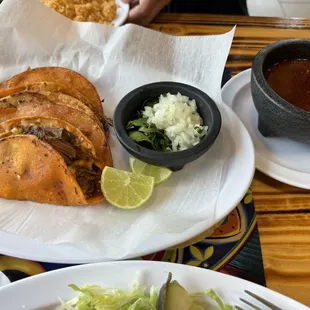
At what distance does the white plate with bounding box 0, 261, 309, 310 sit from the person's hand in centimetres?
138

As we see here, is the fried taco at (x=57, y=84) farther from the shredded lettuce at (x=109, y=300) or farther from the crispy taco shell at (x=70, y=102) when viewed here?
the shredded lettuce at (x=109, y=300)

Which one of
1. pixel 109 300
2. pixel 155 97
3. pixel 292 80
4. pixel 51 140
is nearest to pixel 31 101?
pixel 51 140

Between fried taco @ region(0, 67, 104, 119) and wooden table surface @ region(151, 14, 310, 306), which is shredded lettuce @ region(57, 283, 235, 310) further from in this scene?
fried taco @ region(0, 67, 104, 119)

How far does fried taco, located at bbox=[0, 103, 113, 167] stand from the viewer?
1.58 meters

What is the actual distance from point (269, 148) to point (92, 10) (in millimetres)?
1041

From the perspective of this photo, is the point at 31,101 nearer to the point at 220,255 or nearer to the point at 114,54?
the point at 114,54

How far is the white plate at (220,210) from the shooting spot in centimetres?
129

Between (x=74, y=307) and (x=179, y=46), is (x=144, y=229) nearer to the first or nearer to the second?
(x=74, y=307)

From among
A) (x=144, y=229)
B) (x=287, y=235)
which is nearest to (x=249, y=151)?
(x=287, y=235)

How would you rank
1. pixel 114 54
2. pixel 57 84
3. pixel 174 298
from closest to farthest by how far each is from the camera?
pixel 174 298 → pixel 57 84 → pixel 114 54

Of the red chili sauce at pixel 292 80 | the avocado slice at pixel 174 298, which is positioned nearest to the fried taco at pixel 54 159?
the avocado slice at pixel 174 298

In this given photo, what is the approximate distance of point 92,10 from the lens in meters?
2.10

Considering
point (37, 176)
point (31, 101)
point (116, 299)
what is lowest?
point (116, 299)

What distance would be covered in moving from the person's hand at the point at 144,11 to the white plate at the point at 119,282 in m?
1.38
